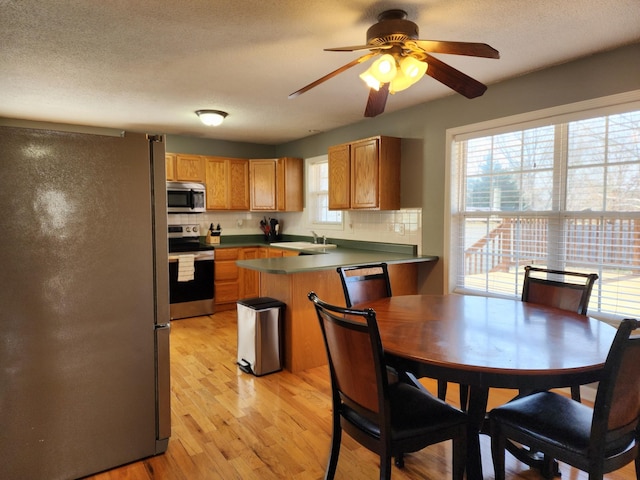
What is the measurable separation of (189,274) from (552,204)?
3.91 metres

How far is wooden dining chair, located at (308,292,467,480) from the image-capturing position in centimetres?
144

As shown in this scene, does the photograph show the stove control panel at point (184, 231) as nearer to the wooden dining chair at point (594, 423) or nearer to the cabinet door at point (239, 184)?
the cabinet door at point (239, 184)

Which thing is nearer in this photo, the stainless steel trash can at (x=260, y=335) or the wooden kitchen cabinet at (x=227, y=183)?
the stainless steel trash can at (x=260, y=335)

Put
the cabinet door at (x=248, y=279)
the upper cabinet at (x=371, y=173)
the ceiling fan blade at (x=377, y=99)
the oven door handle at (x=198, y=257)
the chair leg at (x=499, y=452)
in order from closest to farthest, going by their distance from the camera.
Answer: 1. the chair leg at (x=499, y=452)
2. the ceiling fan blade at (x=377, y=99)
3. the upper cabinet at (x=371, y=173)
4. the oven door handle at (x=198, y=257)
5. the cabinet door at (x=248, y=279)

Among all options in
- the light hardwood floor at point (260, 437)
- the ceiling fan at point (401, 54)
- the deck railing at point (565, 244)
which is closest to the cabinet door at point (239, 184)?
the light hardwood floor at point (260, 437)

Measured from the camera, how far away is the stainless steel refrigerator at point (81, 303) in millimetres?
1773

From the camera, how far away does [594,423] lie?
1338 mm

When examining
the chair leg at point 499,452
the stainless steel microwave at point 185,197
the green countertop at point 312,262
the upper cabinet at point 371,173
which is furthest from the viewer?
the stainless steel microwave at point 185,197

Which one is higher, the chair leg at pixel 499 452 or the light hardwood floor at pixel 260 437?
the chair leg at pixel 499 452

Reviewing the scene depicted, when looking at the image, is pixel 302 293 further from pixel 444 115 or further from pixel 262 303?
pixel 444 115

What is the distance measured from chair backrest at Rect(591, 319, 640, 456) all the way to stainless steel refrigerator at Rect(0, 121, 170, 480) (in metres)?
1.93

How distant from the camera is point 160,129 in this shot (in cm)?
507

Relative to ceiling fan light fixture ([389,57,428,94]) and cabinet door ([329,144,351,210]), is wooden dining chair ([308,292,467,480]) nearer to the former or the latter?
ceiling fan light fixture ([389,57,428,94])

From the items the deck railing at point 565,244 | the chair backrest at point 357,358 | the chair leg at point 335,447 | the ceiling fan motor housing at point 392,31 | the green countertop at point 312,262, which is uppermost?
the ceiling fan motor housing at point 392,31
